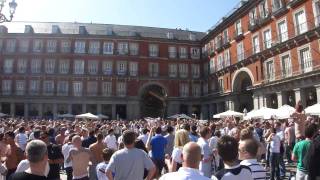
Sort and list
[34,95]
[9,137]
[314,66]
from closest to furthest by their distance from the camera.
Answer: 1. [9,137]
2. [314,66]
3. [34,95]

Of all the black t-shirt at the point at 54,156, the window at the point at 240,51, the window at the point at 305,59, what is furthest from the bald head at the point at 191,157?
the window at the point at 240,51

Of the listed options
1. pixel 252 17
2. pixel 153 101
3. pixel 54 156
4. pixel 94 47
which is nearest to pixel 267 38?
pixel 252 17

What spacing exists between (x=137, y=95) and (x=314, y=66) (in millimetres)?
30178

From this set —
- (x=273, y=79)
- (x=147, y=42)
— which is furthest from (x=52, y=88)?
(x=273, y=79)

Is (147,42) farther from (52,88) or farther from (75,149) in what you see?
(75,149)

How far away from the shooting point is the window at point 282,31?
32.2 m

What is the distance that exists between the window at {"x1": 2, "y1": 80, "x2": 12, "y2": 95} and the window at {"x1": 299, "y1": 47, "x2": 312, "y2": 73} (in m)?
40.6

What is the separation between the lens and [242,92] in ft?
139

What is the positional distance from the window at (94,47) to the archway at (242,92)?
866 inches

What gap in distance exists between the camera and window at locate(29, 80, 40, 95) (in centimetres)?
5197

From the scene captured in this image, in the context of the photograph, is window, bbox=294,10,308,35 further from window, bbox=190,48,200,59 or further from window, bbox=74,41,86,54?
window, bbox=74,41,86,54

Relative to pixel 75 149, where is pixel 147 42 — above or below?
above

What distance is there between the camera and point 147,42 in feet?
181

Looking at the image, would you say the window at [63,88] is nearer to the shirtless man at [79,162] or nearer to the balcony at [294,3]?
the balcony at [294,3]
